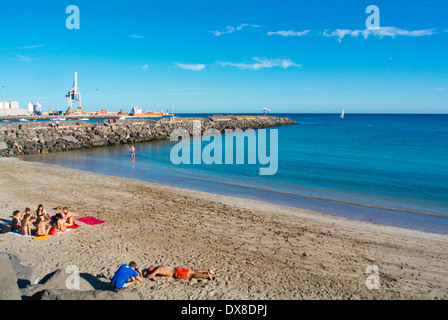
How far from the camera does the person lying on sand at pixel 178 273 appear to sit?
626cm

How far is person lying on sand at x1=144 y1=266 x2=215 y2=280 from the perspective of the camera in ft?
20.5

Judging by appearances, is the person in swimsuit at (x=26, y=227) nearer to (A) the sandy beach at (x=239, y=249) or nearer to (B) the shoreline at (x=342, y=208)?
(A) the sandy beach at (x=239, y=249)

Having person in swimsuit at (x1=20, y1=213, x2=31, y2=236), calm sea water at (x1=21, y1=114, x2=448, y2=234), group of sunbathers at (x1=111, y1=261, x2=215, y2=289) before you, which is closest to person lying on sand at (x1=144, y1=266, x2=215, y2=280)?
group of sunbathers at (x1=111, y1=261, x2=215, y2=289)

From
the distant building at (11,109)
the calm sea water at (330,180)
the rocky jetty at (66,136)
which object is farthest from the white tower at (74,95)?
the calm sea water at (330,180)

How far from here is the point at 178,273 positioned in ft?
20.6

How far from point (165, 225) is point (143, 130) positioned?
3671 centimetres

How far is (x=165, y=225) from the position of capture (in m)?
9.63

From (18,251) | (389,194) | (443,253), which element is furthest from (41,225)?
(389,194)

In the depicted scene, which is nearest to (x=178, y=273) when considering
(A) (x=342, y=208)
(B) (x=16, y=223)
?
(B) (x=16, y=223)

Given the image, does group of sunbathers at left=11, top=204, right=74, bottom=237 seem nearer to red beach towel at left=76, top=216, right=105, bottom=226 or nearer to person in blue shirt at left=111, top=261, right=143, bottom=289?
red beach towel at left=76, top=216, right=105, bottom=226

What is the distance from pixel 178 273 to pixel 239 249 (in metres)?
2.14

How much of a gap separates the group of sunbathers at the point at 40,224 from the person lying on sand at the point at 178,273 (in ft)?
12.2

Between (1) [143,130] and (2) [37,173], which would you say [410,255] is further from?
(1) [143,130]

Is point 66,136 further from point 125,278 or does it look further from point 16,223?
point 125,278
